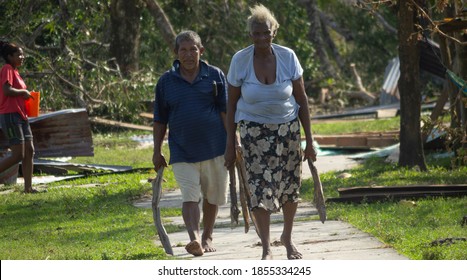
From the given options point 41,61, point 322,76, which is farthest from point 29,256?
point 322,76

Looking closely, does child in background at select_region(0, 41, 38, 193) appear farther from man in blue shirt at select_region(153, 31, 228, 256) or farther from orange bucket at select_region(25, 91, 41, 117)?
man in blue shirt at select_region(153, 31, 228, 256)

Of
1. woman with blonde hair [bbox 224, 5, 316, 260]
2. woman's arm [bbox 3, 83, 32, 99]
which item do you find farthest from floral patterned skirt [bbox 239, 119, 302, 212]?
woman's arm [bbox 3, 83, 32, 99]

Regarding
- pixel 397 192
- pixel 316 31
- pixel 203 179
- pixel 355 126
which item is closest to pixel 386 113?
pixel 355 126

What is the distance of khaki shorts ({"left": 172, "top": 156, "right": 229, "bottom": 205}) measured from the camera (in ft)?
28.6

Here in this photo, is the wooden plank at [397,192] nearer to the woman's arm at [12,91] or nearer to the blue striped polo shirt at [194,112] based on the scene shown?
the blue striped polo shirt at [194,112]

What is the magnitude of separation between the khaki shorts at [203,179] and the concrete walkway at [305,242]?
454 millimetres

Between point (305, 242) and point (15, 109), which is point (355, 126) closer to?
point (15, 109)

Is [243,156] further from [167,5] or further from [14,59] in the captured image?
[167,5]

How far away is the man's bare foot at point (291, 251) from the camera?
795 cm

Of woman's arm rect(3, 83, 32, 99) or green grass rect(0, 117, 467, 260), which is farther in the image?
woman's arm rect(3, 83, 32, 99)

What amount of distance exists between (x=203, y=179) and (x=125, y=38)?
16097mm

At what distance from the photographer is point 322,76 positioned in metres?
31.8

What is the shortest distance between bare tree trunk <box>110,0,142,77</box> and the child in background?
10.5m

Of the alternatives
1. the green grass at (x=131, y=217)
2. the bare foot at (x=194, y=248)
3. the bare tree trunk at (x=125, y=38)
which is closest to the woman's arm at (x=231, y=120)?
the bare foot at (x=194, y=248)
